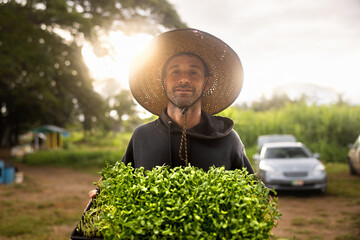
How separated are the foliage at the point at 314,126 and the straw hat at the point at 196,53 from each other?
15.9 m

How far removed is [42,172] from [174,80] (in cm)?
1568

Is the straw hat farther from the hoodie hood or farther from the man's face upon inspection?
the hoodie hood

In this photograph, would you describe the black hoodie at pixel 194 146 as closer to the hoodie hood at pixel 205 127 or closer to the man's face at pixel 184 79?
the hoodie hood at pixel 205 127

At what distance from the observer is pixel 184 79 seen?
254cm

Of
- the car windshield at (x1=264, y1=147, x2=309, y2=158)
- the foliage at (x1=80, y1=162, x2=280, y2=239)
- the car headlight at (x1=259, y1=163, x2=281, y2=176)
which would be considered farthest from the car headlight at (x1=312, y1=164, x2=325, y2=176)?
the foliage at (x1=80, y1=162, x2=280, y2=239)

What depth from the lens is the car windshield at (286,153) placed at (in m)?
10.4

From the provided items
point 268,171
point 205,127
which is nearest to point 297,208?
point 268,171

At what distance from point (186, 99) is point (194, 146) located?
0.35 metres

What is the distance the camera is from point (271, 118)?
21.6m

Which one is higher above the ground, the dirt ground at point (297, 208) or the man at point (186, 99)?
the man at point (186, 99)

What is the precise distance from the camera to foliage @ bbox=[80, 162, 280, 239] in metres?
1.46

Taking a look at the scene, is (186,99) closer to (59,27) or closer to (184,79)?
(184,79)

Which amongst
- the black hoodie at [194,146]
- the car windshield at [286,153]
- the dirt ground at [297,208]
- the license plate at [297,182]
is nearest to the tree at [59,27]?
the dirt ground at [297,208]

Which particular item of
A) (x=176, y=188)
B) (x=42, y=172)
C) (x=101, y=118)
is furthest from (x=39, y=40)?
(x=176, y=188)
